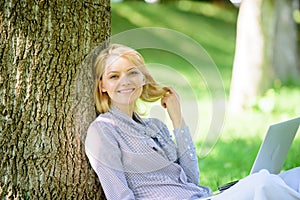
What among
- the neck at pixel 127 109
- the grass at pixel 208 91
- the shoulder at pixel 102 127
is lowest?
the grass at pixel 208 91

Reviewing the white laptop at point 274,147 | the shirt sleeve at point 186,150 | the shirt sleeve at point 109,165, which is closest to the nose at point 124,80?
the shirt sleeve at point 109,165

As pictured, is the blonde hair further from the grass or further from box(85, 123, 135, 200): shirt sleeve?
box(85, 123, 135, 200): shirt sleeve

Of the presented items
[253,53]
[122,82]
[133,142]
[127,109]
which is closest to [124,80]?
[122,82]

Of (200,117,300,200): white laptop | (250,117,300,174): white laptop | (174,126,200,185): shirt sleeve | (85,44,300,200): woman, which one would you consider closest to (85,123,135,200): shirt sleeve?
(85,44,300,200): woman

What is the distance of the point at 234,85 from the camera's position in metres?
Answer: 8.34

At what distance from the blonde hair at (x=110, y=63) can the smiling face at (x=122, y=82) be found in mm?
19

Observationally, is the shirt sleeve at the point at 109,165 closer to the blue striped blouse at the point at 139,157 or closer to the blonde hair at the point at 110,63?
the blue striped blouse at the point at 139,157

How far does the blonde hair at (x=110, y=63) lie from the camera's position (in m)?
3.08

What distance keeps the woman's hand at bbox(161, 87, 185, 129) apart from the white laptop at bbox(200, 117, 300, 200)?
1.24 ft

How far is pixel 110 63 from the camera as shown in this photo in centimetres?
306

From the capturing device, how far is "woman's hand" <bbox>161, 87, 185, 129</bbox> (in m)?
3.26

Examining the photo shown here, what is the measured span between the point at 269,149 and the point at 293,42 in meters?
8.32

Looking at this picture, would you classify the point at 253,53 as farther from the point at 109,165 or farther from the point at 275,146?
the point at 109,165

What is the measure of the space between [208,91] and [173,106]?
383mm
